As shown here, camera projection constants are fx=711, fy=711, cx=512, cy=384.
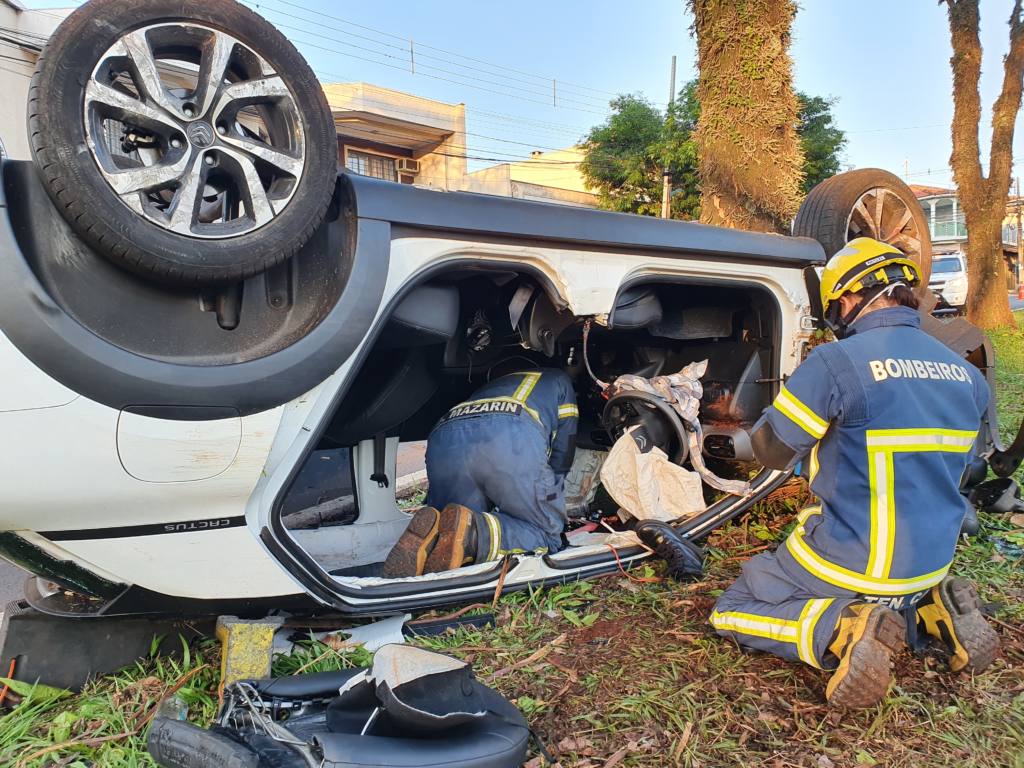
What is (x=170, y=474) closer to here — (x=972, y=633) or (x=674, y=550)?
(x=674, y=550)

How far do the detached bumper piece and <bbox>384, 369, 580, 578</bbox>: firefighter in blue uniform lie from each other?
87 cm

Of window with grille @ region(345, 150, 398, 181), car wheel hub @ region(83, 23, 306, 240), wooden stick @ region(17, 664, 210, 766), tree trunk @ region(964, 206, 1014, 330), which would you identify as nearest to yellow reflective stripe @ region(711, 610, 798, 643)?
wooden stick @ region(17, 664, 210, 766)

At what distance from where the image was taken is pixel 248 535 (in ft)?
6.44

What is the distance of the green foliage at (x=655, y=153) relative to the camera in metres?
19.1

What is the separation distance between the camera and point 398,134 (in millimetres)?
22203

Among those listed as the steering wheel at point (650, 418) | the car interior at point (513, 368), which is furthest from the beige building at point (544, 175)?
the steering wheel at point (650, 418)

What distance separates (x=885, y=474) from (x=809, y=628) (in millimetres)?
514

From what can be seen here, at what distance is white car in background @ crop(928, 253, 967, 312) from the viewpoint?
1867cm

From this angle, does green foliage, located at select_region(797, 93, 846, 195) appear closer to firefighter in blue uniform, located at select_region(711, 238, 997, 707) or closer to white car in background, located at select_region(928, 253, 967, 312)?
white car in background, located at select_region(928, 253, 967, 312)

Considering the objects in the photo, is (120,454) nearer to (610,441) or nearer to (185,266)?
(185,266)

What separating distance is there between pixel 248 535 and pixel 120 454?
16.0 inches

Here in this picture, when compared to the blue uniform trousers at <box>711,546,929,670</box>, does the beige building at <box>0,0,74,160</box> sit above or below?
above

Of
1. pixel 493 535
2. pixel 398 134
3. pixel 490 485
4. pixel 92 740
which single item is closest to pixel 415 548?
pixel 493 535

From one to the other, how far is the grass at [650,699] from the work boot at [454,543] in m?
0.25
